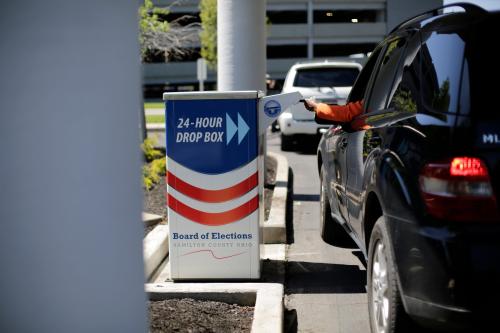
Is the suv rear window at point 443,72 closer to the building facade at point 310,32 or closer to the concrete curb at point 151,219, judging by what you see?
the concrete curb at point 151,219

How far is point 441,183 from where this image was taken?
2.95 meters

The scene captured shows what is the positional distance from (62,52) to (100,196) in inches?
22.2

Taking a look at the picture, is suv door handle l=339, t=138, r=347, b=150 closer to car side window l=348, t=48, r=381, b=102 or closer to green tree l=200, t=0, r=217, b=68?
car side window l=348, t=48, r=381, b=102

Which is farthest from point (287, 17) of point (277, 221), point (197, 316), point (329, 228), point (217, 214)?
point (197, 316)

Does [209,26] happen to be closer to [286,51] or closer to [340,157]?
[286,51]

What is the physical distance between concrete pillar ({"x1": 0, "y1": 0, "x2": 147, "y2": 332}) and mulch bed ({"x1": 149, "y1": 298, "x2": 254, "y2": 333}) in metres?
1.29

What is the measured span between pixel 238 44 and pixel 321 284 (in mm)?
3851

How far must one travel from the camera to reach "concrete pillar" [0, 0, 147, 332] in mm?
2396

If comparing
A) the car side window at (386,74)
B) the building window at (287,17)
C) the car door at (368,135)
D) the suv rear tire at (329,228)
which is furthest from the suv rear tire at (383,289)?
the building window at (287,17)

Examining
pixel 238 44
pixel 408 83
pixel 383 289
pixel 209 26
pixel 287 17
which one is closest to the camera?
pixel 383 289

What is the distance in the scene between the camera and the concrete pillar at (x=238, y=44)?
26.6 ft

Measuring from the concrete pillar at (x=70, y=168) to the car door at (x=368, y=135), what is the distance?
182 cm

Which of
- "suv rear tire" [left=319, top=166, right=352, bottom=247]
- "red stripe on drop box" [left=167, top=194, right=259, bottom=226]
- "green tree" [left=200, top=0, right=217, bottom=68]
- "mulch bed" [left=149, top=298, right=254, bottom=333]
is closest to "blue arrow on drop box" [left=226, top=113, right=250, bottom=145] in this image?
"red stripe on drop box" [left=167, top=194, right=259, bottom=226]

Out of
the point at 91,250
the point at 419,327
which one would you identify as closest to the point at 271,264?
the point at 419,327
